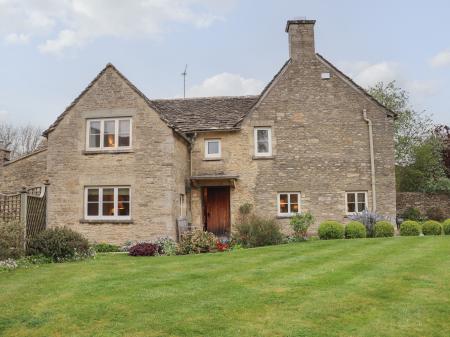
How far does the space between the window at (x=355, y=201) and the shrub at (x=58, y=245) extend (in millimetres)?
13219

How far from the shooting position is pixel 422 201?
97.3ft

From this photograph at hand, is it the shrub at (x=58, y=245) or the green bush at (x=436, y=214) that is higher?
the green bush at (x=436, y=214)

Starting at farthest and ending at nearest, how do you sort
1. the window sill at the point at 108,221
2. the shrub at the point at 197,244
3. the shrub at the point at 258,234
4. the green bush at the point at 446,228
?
the green bush at the point at 446,228 < the window sill at the point at 108,221 < the shrub at the point at 258,234 < the shrub at the point at 197,244

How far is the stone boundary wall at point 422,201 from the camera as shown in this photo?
29.5 metres

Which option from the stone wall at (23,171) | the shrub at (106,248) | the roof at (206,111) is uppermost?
the roof at (206,111)

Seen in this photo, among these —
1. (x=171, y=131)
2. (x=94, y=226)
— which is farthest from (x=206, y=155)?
(x=94, y=226)

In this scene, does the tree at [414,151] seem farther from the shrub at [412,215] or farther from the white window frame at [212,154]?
the white window frame at [212,154]

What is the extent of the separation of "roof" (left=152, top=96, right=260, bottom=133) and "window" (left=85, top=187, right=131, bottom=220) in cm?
493

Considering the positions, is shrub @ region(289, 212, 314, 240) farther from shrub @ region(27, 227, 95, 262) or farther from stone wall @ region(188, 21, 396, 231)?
shrub @ region(27, 227, 95, 262)

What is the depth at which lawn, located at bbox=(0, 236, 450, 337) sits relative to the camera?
6.27 m

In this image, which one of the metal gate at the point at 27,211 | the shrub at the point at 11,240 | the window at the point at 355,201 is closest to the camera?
the shrub at the point at 11,240

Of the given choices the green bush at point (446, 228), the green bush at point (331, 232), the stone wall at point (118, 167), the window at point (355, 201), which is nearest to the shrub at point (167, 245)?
the stone wall at point (118, 167)

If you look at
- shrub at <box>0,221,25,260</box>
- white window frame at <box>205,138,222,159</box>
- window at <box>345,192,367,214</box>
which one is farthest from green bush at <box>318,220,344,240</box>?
shrub at <box>0,221,25,260</box>

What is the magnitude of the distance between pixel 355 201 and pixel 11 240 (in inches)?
613
